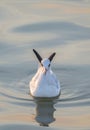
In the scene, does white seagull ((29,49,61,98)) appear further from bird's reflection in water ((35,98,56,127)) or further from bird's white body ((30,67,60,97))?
bird's reflection in water ((35,98,56,127))

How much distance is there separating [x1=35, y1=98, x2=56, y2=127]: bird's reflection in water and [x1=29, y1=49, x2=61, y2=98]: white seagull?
0.18 m

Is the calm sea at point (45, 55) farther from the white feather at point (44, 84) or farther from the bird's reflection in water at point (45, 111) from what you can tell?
the white feather at point (44, 84)

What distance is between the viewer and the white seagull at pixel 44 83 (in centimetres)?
1680

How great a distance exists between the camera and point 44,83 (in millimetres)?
17125

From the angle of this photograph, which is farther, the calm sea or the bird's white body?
the bird's white body

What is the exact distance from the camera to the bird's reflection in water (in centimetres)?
1505

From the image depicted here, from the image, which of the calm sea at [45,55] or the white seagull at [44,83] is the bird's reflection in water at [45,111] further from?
the white seagull at [44,83]

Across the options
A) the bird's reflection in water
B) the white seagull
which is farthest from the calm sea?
the white seagull

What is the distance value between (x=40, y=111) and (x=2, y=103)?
792 millimetres

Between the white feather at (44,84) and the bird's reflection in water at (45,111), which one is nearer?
the bird's reflection in water at (45,111)

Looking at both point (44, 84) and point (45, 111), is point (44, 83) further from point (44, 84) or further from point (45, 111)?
point (45, 111)

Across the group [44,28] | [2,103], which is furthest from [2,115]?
[44,28]

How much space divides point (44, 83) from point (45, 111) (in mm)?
1333

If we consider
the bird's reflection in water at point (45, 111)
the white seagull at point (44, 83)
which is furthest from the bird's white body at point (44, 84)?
the bird's reflection in water at point (45, 111)
